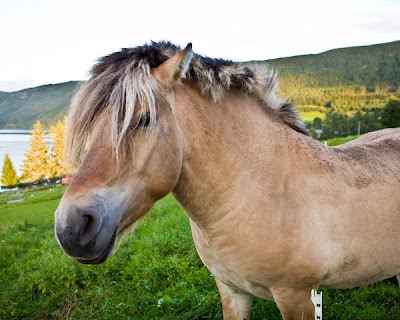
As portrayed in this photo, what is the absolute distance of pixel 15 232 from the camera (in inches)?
381

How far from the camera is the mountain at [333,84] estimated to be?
14012 cm

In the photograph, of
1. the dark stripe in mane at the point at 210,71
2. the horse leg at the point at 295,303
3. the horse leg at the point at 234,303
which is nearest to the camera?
the dark stripe in mane at the point at 210,71

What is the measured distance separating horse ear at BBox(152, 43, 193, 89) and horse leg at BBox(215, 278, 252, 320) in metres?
1.87

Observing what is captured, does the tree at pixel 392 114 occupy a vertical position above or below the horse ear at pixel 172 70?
below

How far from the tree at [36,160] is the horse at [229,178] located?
5522cm

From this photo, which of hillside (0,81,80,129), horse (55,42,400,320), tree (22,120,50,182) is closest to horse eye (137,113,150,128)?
horse (55,42,400,320)

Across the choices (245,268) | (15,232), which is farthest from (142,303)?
(15,232)

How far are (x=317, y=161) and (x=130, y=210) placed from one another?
1.52 metres

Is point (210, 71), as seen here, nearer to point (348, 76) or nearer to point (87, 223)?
point (87, 223)

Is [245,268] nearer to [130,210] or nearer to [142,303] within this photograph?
[130,210]

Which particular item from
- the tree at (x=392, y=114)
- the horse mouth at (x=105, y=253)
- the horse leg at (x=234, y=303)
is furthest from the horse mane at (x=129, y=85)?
the tree at (x=392, y=114)

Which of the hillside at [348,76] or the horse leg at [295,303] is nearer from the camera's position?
the horse leg at [295,303]

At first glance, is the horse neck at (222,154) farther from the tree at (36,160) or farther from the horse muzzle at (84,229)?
the tree at (36,160)

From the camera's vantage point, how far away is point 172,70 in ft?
6.55
